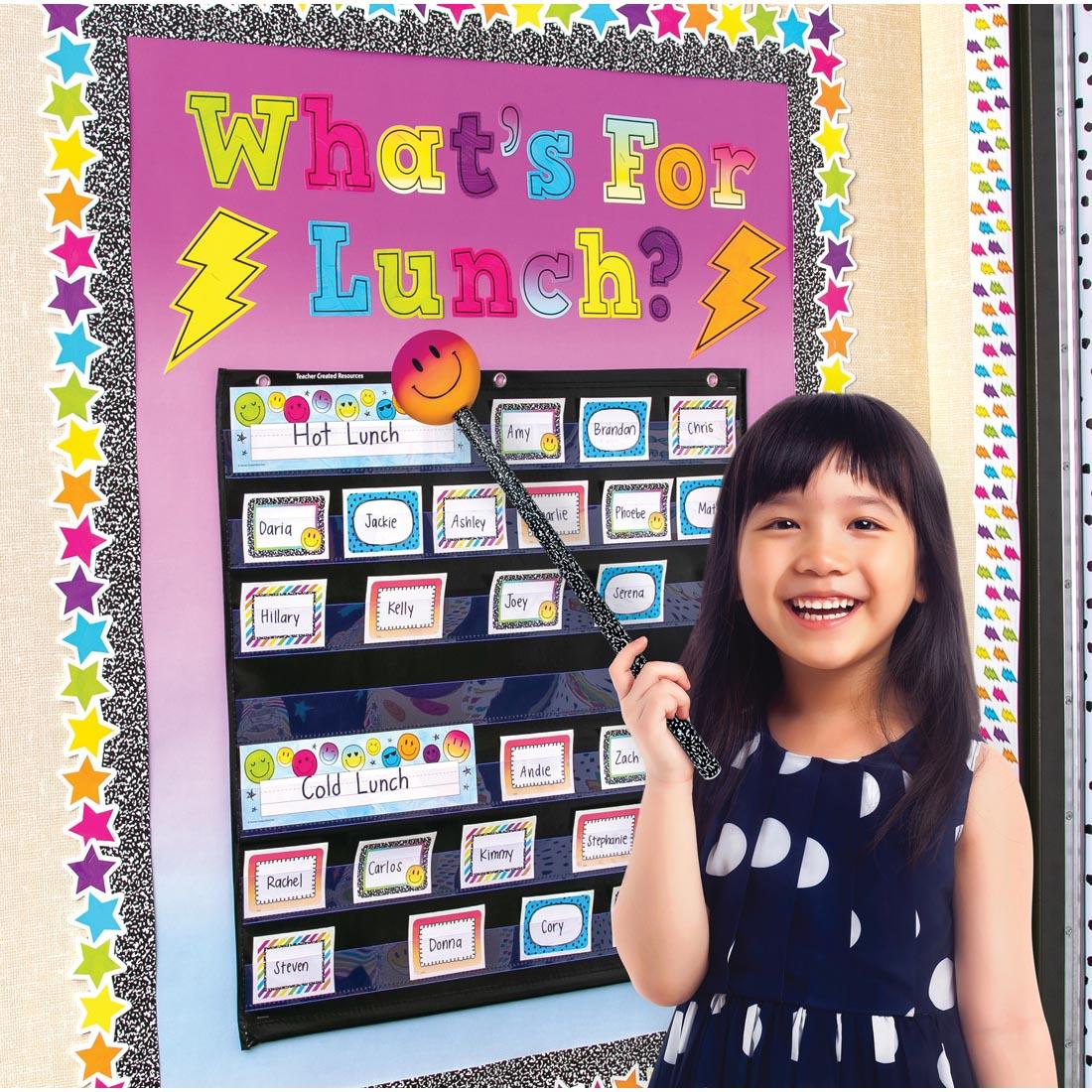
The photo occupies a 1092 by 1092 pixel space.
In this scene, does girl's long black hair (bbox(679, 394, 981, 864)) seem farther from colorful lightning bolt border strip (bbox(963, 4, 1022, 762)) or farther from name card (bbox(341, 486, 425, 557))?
colorful lightning bolt border strip (bbox(963, 4, 1022, 762))

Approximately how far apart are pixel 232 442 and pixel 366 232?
287mm

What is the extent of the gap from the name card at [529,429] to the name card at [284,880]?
515 millimetres

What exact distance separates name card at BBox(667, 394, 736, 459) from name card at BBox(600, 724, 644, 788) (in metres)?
0.36

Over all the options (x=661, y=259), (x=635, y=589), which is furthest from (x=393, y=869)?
(x=661, y=259)

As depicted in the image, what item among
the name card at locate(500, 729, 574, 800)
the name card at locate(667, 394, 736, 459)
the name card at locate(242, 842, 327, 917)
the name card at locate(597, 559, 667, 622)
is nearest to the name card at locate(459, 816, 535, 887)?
the name card at locate(500, 729, 574, 800)

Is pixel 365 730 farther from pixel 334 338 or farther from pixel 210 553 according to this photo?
pixel 334 338

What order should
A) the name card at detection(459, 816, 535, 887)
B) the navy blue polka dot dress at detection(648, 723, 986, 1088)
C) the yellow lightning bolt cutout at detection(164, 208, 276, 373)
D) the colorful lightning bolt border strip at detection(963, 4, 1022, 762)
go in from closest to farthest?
the navy blue polka dot dress at detection(648, 723, 986, 1088), the yellow lightning bolt cutout at detection(164, 208, 276, 373), the name card at detection(459, 816, 535, 887), the colorful lightning bolt border strip at detection(963, 4, 1022, 762)

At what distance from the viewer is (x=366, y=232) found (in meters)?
1.16

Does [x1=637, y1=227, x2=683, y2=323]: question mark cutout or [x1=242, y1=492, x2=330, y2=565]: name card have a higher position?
[x1=637, y1=227, x2=683, y2=323]: question mark cutout

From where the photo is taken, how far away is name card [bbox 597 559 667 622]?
127 centimetres

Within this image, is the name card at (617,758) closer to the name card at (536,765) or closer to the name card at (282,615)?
the name card at (536,765)

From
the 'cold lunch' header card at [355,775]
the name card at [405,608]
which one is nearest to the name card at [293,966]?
the 'cold lunch' header card at [355,775]

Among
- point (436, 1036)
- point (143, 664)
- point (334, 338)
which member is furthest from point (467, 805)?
point (334, 338)

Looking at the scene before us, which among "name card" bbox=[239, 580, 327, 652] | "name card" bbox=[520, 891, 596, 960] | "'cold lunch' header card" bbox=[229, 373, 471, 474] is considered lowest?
"name card" bbox=[520, 891, 596, 960]
